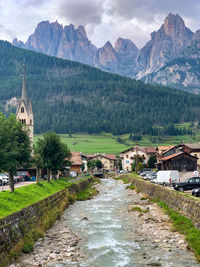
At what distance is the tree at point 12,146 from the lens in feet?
123

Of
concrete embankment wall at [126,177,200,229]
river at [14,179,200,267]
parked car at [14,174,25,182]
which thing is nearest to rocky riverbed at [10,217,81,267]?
river at [14,179,200,267]

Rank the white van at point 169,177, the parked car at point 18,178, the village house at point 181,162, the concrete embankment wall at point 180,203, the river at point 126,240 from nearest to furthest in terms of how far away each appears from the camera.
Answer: the river at point 126,240 → the concrete embankment wall at point 180,203 → the white van at point 169,177 → the parked car at point 18,178 → the village house at point 181,162

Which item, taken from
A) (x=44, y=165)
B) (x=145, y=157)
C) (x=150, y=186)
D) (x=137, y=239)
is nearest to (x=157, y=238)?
(x=137, y=239)

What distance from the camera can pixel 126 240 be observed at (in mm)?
32375

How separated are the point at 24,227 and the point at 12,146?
42.5ft

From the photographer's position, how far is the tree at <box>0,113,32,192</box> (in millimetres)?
37438

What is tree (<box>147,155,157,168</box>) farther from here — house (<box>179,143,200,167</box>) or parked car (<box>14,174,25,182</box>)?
parked car (<box>14,174,25,182</box>)

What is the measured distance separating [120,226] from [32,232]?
1139cm

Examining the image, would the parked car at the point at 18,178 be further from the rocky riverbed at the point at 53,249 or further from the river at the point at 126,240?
the rocky riverbed at the point at 53,249

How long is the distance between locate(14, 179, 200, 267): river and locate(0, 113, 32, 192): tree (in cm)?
942

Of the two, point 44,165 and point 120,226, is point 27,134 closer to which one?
point 120,226

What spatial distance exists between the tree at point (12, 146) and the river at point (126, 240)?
942cm

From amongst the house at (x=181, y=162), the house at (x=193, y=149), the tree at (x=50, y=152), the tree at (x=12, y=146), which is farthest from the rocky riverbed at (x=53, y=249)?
the house at (x=193, y=149)

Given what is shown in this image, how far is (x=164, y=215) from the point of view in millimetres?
43625
